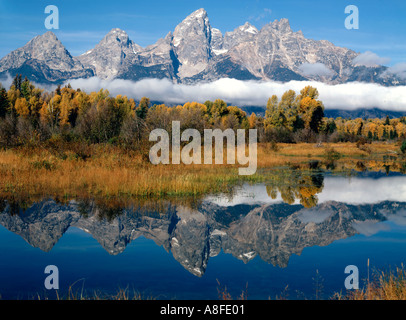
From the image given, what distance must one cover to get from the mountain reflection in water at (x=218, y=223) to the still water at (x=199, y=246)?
0.12 feet

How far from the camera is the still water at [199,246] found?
752 cm

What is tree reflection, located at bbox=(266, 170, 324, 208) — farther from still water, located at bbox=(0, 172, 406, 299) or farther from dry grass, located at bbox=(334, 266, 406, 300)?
dry grass, located at bbox=(334, 266, 406, 300)

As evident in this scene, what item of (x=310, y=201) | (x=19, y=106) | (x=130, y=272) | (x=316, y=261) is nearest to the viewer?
(x=130, y=272)

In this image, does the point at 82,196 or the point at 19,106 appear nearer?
the point at 82,196

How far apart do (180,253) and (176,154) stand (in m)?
17.8

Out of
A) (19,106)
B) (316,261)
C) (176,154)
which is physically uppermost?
(19,106)

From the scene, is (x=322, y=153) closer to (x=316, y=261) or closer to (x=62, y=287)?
(x=316, y=261)

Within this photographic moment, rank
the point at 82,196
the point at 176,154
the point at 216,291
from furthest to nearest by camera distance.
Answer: the point at 176,154, the point at 82,196, the point at 216,291

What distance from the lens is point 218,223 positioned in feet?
41.2

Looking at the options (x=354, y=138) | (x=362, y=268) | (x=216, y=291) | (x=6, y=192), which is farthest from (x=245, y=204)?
(x=354, y=138)

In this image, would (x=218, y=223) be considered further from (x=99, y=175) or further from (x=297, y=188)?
(x=297, y=188)

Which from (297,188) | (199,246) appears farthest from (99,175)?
(297,188)

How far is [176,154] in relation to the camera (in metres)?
27.1

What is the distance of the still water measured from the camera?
752 cm
